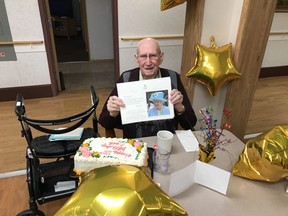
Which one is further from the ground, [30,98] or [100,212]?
[100,212]

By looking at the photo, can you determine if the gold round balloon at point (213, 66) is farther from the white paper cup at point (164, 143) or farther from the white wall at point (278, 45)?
the white wall at point (278, 45)

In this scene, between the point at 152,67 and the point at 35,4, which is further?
the point at 35,4

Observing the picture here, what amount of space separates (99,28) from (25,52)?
6.55ft

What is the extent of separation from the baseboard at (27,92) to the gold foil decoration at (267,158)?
3.22m

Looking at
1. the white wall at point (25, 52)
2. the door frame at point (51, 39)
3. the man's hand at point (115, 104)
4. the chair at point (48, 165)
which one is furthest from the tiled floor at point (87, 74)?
the man's hand at point (115, 104)

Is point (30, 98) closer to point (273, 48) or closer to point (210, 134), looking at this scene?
point (210, 134)

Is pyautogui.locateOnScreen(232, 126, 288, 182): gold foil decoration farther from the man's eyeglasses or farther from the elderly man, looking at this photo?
the man's eyeglasses

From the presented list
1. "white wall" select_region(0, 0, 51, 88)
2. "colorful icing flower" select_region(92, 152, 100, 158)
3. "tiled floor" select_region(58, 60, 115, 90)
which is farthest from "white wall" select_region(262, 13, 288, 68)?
"colorful icing flower" select_region(92, 152, 100, 158)

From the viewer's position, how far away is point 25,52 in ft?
10.8

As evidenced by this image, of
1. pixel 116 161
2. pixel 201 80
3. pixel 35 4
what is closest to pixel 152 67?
pixel 201 80

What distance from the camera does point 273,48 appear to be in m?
4.48

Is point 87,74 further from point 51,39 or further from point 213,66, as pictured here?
point 213,66

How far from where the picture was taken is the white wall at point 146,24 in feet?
11.3

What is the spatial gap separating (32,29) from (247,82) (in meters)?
2.82
